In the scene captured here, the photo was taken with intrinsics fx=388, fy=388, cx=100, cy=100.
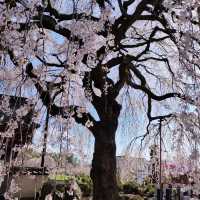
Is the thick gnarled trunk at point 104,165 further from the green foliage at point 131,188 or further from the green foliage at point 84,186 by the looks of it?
the green foliage at point 131,188

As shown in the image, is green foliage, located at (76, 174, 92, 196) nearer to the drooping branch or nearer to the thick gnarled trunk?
the thick gnarled trunk

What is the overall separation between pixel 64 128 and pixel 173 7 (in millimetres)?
1698

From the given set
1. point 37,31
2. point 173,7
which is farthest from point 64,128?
point 173,7

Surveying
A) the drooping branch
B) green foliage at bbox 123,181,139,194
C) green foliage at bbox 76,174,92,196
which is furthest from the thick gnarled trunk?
green foliage at bbox 123,181,139,194

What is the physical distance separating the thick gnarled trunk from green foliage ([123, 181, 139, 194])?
958 centimetres

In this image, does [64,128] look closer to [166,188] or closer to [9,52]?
[9,52]

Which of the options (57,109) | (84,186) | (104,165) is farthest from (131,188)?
(57,109)

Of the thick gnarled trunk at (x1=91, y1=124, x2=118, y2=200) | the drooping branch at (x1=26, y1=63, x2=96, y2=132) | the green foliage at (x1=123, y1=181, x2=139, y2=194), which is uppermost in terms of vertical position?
the drooping branch at (x1=26, y1=63, x2=96, y2=132)

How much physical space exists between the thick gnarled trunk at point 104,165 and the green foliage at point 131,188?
31.4 feet

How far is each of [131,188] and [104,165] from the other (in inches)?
391

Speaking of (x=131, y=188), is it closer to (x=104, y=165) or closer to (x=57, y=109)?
(x=104, y=165)

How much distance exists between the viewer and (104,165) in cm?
509

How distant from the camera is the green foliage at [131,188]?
47.4 ft

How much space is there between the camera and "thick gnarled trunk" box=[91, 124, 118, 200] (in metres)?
5.04
